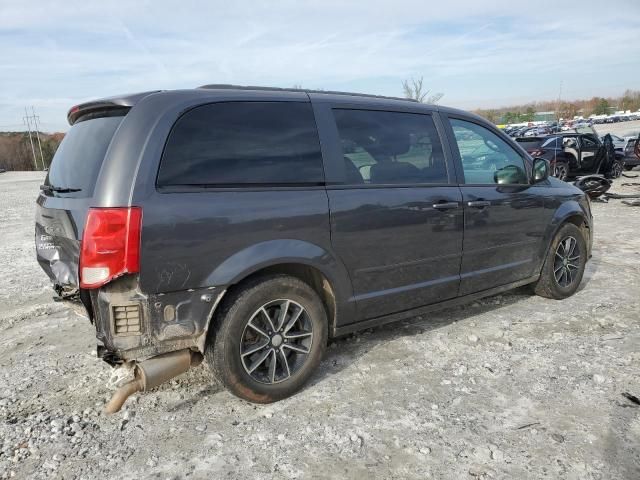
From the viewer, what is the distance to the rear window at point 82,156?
9.17ft

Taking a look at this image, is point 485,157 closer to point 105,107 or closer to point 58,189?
point 105,107

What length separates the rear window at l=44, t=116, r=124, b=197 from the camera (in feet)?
9.17

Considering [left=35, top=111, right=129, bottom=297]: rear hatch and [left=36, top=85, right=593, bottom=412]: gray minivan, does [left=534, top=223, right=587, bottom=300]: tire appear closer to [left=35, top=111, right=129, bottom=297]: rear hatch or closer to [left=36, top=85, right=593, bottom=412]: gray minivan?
[left=36, top=85, right=593, bottom=412]: gray minivan

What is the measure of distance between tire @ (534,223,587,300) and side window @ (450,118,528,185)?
82 centimetres

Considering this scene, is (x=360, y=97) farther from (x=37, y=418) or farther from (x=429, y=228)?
(x=37, y=418)

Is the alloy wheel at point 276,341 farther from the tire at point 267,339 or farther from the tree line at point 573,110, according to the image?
the tree line at point 573,110

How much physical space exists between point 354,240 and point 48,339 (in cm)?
278

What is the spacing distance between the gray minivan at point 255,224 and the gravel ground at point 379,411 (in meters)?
0.31

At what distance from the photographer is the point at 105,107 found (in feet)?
9.77

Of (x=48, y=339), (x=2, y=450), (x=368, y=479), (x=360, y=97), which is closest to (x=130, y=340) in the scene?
(x=2, y=450)

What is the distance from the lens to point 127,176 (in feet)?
8.39

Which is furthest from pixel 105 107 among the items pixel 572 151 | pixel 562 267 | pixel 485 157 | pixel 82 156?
pixel 572 151

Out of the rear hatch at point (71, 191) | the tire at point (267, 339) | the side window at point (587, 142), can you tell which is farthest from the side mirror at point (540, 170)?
the side window at point (587, 142)

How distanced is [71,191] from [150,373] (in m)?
1.16
